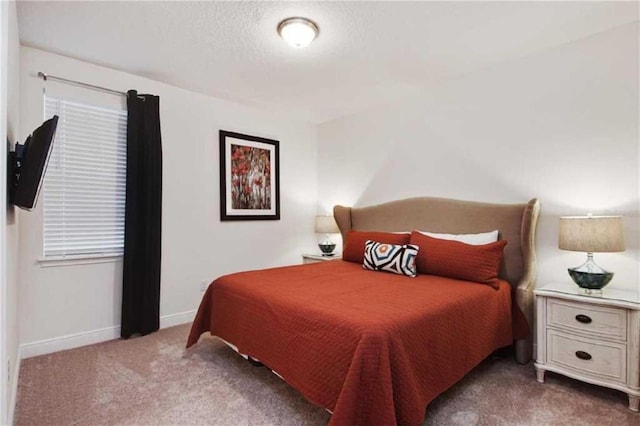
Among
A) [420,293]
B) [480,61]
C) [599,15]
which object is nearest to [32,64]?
[420,293]

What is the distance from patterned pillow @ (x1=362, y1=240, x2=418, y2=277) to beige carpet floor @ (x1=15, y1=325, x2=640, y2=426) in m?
0.89

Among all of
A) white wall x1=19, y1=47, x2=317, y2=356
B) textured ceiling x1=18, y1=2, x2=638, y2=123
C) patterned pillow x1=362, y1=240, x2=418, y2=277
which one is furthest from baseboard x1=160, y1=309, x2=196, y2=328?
textured ceiling x1=18, y1=2, x2=638, y2=123

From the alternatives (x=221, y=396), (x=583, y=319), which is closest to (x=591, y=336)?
(x=583, y=319)

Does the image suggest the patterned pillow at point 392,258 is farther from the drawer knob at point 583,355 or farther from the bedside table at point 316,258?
the drawer knob at point 583,355

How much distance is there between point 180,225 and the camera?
139 inches

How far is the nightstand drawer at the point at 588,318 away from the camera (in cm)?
203

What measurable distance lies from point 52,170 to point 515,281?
3.98 metres

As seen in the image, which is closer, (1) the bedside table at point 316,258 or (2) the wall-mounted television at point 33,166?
(2) the wall-mounted television at point 33,166

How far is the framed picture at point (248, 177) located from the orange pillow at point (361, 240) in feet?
4.10

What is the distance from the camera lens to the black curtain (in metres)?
3.08

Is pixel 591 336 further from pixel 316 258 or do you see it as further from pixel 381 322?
pixel 316 258

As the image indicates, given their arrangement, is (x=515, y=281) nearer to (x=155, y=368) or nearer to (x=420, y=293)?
(x=420, y=293)

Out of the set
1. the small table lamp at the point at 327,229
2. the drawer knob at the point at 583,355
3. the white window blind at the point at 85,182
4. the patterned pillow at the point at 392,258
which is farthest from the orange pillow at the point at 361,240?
the white window blind at the point at 85,182

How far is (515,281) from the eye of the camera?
277cm
